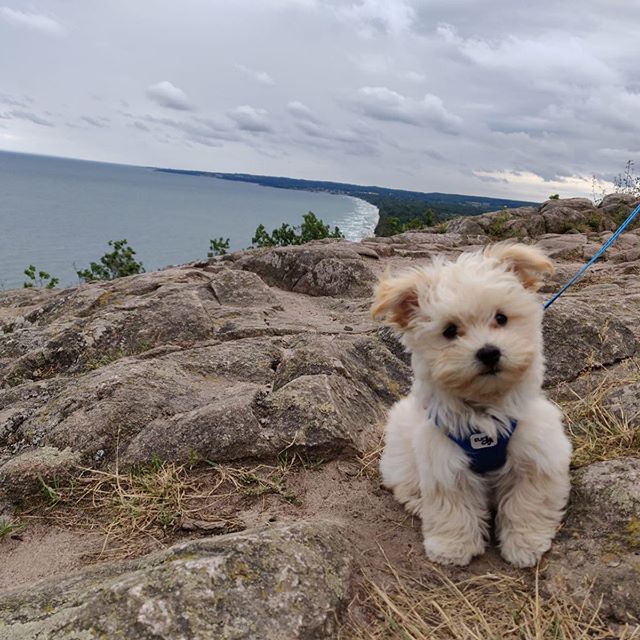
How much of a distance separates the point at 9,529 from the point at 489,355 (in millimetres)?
3372

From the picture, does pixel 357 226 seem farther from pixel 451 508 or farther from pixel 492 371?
pixel 492 371

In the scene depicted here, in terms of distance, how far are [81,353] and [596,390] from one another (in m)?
5.59

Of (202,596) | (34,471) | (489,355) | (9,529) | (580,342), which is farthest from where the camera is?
(580,342)

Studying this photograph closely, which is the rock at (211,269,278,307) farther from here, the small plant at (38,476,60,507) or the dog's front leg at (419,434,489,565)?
the dog's front leg at (419,434,489,565)

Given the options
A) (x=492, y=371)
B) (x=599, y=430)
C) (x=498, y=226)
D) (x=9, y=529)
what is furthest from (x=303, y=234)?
(x=492, y=371)

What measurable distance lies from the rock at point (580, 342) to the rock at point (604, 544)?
7.15 feet

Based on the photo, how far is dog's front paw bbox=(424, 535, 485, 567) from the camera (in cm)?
334

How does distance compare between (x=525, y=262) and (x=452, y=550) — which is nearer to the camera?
(x=452, y=550)

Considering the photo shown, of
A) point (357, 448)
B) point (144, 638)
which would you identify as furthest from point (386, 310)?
point (144, 638)

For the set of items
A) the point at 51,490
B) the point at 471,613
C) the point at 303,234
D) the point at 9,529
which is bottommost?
the point at 303,234

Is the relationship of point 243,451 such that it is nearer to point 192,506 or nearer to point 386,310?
point 192,506

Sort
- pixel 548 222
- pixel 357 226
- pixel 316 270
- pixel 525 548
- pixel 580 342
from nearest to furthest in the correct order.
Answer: pixel 525 548 < pixel 580 342 < pixel 316 270 < pixel 548 222 < pixel 357 226

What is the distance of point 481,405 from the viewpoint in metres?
3.39

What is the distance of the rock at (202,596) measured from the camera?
7.88 feet
